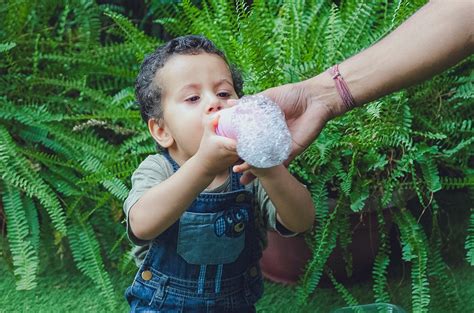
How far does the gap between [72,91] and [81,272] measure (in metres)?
0.93

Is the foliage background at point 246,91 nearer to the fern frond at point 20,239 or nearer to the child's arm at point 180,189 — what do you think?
the fern frond at point 20,239

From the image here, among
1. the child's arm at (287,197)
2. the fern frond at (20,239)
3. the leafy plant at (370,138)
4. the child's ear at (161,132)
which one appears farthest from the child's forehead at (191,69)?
the fern frond at (20,239)

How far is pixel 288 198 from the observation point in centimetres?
195

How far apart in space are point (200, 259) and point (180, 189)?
1.11ft

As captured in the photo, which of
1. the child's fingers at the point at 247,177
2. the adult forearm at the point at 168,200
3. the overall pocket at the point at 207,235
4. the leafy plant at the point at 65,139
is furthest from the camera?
the leafy plant at the point at 65,139

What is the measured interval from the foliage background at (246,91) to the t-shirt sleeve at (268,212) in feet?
1.61

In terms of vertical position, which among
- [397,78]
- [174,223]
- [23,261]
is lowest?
[23,261]

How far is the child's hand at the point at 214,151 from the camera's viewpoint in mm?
1732

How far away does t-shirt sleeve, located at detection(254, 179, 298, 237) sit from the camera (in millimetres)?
2102

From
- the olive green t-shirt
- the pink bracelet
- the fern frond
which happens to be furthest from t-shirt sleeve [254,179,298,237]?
the fern frond

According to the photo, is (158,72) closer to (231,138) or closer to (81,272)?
(231,138)

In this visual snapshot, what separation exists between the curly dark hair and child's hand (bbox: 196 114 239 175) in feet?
1.16

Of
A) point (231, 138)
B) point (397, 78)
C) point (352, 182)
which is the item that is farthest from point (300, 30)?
point (231, 138)

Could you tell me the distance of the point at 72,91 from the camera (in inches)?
140
